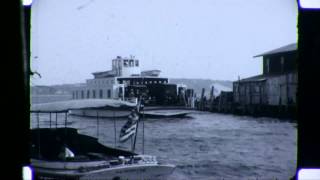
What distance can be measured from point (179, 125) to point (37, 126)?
859 millimetres

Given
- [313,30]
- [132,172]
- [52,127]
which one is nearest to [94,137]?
[52,127]

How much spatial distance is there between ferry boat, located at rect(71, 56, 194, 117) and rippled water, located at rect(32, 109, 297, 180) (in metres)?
0.08

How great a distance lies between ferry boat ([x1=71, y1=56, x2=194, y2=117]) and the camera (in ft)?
7.52

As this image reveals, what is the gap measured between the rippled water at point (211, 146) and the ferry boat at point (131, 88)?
78 millimetres

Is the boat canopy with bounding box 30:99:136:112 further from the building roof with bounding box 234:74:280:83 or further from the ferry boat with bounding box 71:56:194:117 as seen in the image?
the building roof with bounding box 234:74:280:83

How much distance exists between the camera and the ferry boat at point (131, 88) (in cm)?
229

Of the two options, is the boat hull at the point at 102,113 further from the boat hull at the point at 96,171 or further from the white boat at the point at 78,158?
the boat hull at the point at 96,171

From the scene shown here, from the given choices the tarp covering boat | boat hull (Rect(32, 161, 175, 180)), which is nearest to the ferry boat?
the tarp covering boat

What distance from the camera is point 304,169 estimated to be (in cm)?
207

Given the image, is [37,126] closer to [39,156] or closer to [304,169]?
[39,156]

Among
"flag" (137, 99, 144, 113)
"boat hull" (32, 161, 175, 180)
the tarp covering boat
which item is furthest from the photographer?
"flag" (137, 99, 144, 113)

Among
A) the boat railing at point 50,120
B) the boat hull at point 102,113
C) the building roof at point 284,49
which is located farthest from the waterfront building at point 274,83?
the boat railing at point 50,120

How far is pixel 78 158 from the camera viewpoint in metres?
2.19

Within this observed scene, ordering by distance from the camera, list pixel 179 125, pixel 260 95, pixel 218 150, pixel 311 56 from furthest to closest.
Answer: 1. pixel 260 95
2. pixel 179 125
3. pixel 218 150
4. pixel 311 56
